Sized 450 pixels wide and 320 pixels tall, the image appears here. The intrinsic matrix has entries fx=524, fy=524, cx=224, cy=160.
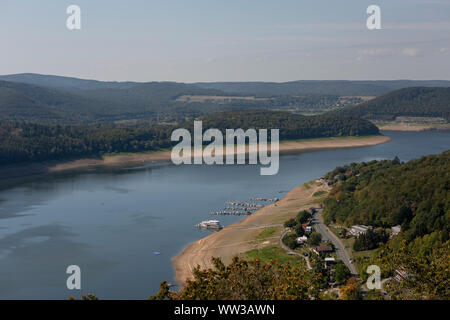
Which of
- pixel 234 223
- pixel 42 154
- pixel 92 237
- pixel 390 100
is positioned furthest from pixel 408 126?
pixel 92 237

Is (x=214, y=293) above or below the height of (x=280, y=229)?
above

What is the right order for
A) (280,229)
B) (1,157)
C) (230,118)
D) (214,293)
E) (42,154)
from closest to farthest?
(214,293)
(280,229)
(1,157)
(42,154)
(230,118)

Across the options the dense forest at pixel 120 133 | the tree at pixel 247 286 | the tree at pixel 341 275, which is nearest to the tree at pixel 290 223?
the tree at pixel 341 275

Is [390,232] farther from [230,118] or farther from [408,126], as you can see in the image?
[408,126]

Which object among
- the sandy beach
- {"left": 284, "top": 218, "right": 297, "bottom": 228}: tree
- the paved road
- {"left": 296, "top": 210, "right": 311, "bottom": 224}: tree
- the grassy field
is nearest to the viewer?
the paved road

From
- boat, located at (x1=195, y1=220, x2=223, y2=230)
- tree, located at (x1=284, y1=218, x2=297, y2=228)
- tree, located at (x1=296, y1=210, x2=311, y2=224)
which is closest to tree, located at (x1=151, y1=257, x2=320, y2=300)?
tree, located at (x1=284, y1=218, x2=297, y2=228)

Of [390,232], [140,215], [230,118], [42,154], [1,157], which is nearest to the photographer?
[390,232]

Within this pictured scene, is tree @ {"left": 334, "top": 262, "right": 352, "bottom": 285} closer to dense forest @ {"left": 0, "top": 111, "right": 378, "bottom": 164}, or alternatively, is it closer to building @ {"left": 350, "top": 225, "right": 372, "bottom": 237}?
building @ {"left": 350, "top": 225, "right": 372, "bottom": 237}
